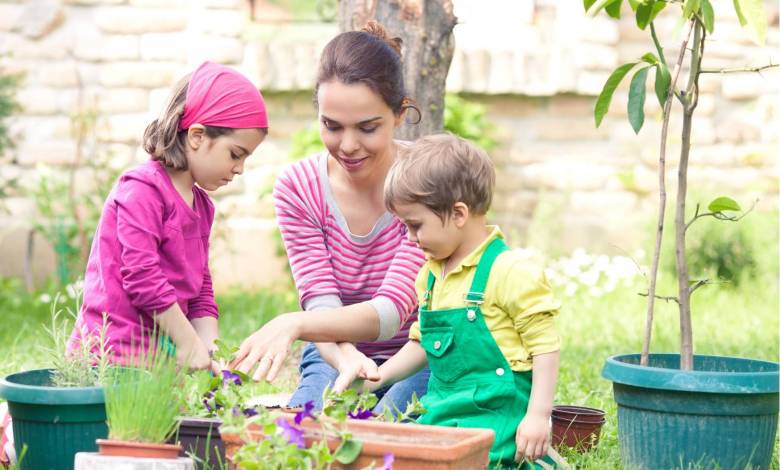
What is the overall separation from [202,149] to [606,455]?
1510 mm

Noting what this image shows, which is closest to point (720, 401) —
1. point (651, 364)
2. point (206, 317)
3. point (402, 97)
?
point (651, 364)

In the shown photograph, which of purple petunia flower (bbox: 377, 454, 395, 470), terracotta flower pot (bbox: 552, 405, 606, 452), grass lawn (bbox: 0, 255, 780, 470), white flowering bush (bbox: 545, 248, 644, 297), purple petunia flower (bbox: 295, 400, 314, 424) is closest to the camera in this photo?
purple petunia flower (bbox: 377, 454, 395, 470)

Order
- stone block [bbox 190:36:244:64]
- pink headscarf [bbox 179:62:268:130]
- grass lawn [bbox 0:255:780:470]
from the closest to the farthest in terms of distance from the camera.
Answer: pink headscarf [bbox 179:62:268:130]
grass lawn [bbox 0:255:780:470]
stone block [bbox 190:36:244:64]

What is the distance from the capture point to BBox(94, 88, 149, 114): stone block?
22.4ft

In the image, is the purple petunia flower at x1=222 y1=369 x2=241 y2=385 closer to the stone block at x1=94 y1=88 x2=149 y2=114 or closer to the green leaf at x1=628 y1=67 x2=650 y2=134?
the green leaf at x1=628 y1=67 x2=650 y2=134

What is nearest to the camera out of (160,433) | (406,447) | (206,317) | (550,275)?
(406,447)

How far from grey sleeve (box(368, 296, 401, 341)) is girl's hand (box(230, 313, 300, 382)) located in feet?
1.16

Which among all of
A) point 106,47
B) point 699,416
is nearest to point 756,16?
point 699,416

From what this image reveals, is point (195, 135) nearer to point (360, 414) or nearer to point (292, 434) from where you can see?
point (360, 414)

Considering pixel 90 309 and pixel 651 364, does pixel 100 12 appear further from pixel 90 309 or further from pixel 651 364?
pixel 651 364

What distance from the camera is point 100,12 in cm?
682

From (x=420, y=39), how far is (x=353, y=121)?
1244 millimetres

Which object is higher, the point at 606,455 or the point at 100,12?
the point at 100,12

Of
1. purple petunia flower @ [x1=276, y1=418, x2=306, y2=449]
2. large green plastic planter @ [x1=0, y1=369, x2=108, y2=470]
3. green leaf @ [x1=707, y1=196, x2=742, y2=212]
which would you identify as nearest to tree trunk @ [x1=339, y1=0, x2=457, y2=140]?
green leaf @ [x1=707, y1=196, x2=742, y2=212]
